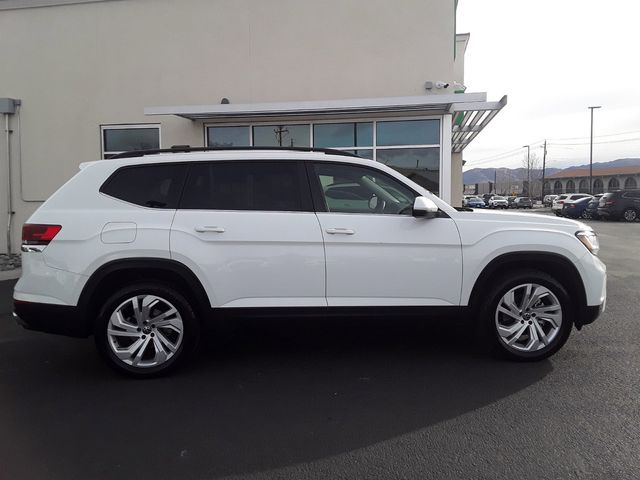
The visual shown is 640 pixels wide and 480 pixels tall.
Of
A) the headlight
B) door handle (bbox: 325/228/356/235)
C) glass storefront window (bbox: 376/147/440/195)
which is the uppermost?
glass storefront window (bbox: 376/147/440/195)

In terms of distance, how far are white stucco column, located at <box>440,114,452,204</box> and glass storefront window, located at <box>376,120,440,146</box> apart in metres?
0.15

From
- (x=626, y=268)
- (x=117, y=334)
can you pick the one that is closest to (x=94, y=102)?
(x=117, y=334)

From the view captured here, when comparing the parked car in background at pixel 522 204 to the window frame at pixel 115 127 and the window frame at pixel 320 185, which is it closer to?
the window frame at pixel 115 127

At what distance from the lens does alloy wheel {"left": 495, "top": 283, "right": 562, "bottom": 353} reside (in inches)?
164

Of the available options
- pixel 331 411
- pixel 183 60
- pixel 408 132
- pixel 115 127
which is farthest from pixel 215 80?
pixel 331 411

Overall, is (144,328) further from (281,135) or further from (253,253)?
(281,135)

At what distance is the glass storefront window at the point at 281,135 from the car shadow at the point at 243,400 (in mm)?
6351

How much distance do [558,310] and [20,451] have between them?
4.11 meters

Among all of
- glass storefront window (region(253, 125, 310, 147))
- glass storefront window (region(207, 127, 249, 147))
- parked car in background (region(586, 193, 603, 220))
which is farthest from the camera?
parked car in background (region(586, 193, 603, 220))

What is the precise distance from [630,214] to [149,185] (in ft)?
85.5

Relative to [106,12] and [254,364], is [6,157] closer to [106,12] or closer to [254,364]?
[106,12]

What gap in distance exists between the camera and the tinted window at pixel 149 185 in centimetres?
413

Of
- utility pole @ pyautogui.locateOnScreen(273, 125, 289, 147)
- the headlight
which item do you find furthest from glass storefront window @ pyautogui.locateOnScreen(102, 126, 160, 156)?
the headlight

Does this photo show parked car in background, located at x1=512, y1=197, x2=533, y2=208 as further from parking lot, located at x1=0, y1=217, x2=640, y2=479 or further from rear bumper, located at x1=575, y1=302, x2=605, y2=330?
rear bumper, located at x1=575, y1=302, x2=605, y2=330
